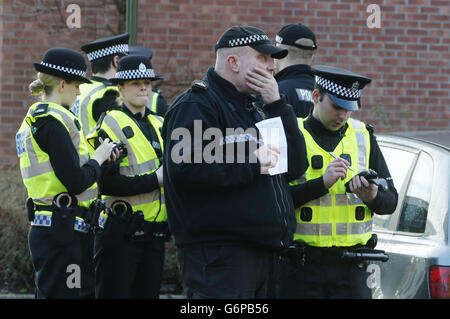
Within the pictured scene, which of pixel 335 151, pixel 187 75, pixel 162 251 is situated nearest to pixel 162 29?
pixel 187 75

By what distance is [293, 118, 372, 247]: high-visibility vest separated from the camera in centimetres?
459

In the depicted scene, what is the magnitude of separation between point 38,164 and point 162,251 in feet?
3.64

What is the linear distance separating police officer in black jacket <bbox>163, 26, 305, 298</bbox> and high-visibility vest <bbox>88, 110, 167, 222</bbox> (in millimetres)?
1467

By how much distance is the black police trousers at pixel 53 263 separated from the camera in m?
5.17

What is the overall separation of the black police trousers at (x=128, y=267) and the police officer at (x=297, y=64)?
1366mm

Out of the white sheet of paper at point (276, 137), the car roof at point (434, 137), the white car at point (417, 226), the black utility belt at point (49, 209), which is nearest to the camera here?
the white sheet of paper at point (276, 137)

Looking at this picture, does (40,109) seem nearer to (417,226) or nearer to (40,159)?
(40,159)

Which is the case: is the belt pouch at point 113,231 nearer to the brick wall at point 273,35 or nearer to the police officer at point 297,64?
the police officer at point 297,64

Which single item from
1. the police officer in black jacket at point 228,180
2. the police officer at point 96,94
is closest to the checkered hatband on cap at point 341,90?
the police officer in black jacket at point 228,180

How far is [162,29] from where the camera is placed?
9.66m

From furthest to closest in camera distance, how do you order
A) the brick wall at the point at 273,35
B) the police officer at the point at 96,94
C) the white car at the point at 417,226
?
the brick wall at the point at 273,35 → the police officer at the point at 96,94 → the white car at the point at 417,226

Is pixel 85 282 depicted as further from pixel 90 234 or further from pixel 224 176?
pixel 224 176

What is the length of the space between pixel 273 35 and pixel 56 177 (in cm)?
514

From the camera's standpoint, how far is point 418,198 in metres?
4.81
